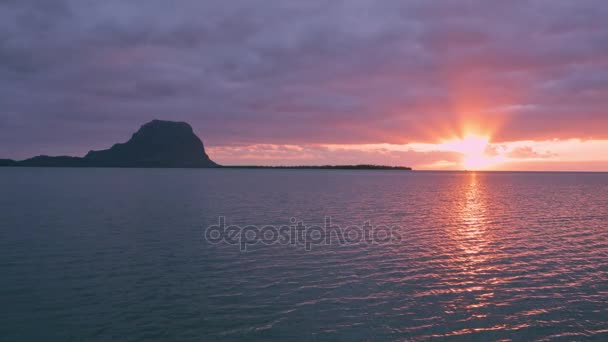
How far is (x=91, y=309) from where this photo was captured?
19672 mm

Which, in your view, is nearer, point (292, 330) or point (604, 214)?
point (292, 330)

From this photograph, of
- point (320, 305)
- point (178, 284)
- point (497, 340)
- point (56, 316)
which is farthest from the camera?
point (178, 284)

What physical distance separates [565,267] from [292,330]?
20.6 m

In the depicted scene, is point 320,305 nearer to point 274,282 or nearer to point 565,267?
point 274,282

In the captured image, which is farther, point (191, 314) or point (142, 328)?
point (191, 314)

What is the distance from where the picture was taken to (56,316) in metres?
18.9

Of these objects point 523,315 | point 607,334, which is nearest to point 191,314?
point 523,315

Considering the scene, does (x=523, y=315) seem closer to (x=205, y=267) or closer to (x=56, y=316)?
(x=205, y=267)

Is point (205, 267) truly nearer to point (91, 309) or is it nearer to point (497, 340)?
point (91, 309)

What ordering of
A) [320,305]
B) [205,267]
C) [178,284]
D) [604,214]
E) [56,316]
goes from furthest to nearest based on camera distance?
[604,214] → [205,267] → [178,284] → [320,305] → [56,316]

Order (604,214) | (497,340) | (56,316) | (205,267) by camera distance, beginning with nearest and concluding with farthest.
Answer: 1. (497,340)
2. (56,316)
3. (205,267)
4. (604,214)

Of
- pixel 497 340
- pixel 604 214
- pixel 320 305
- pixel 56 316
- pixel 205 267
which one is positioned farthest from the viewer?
pixel 604 214

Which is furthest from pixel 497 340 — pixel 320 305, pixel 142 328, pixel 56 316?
pixel 56 316

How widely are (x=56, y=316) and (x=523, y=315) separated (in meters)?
21.0
